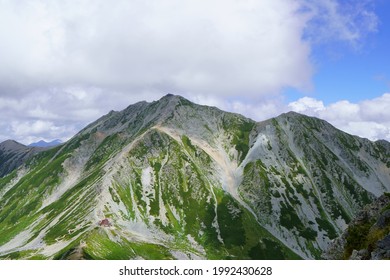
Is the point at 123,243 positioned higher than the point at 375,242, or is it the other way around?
the point at 123,243

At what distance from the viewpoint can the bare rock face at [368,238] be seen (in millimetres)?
38156

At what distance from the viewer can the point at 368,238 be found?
45125mm

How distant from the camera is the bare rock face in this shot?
38156mm

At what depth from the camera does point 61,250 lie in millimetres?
190750

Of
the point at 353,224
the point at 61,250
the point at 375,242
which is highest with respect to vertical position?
the point at 61,250

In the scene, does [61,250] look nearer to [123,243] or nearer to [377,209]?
[123,243]
